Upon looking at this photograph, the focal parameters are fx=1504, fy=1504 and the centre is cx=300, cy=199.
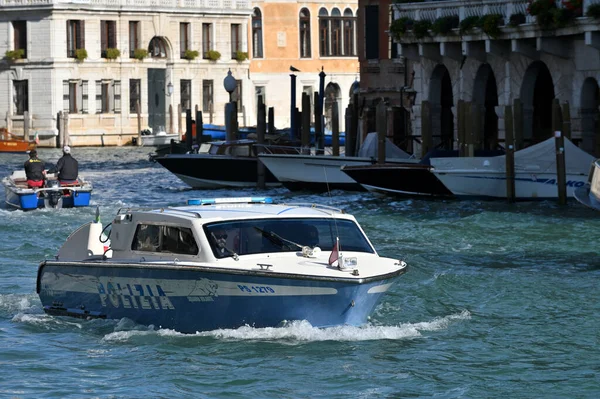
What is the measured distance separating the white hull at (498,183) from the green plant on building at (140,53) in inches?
1661

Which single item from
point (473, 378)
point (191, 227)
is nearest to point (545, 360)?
point (473, 378)

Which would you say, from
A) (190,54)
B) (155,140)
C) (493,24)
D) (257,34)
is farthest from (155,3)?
(493,24)

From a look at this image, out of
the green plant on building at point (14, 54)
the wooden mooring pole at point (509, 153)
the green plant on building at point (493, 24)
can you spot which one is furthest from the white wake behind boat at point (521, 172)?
the green plant on building at point (14, 54)

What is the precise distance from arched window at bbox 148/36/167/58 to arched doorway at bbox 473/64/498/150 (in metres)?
36.7

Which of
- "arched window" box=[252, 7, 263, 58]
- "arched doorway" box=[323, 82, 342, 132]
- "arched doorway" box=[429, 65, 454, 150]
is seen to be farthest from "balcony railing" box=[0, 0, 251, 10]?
"arched doorway" box=[429, 65, 454, 150]

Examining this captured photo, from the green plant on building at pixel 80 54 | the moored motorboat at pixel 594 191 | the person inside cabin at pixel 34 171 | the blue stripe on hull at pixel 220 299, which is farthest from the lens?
Result: the green plant on building at pixel 80 54

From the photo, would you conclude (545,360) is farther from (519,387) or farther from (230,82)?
(230,82)

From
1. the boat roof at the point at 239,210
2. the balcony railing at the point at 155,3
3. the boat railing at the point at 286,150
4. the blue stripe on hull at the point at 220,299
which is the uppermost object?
the balcony railing at the point at 155,3

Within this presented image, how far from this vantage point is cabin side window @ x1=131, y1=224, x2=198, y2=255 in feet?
54.2

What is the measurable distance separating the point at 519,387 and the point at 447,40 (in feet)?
85.5

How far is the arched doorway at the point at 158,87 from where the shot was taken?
7631cm

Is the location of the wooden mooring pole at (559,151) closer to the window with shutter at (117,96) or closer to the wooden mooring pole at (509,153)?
the wooden mooring pole at (509,153)

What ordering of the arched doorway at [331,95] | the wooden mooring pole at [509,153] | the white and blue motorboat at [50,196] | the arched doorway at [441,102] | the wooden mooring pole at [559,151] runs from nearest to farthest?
the wooden mooring pole at [559,151] < the wooden mooring pole at [509,153] < the white and blue motorboat at [50,196] < the arched doorway at [441,102] < the arched doorway at [331,95]

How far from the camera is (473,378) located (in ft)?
49.6
